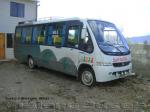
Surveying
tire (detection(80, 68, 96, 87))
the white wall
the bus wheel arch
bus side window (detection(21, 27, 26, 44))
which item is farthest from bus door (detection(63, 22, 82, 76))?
the white wall

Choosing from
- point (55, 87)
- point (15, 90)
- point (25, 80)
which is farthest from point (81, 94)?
point (25, 80)

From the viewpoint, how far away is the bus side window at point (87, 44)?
8.65 meters

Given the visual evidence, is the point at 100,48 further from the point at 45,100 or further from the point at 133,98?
the point at 45,100

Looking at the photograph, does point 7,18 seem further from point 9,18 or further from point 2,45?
point 2,45

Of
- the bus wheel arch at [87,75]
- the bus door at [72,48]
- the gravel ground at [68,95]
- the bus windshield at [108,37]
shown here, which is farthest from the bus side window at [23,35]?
the bus windshield at [108,37]

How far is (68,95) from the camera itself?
779 cm

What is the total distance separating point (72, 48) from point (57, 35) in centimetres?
142

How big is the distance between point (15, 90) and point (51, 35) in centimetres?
367

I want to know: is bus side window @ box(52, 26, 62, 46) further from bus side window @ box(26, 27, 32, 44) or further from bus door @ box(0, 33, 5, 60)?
bus door @ box(0, 33, 5, 60)

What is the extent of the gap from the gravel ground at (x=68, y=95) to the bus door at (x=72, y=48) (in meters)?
0.64

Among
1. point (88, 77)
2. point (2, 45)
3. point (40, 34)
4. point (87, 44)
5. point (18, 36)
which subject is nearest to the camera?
point (87, 44)

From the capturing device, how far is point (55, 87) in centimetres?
887

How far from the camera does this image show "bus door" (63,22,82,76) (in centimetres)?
927

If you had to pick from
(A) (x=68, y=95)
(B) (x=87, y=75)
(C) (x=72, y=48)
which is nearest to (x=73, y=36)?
(C) (x=72, y=48)
